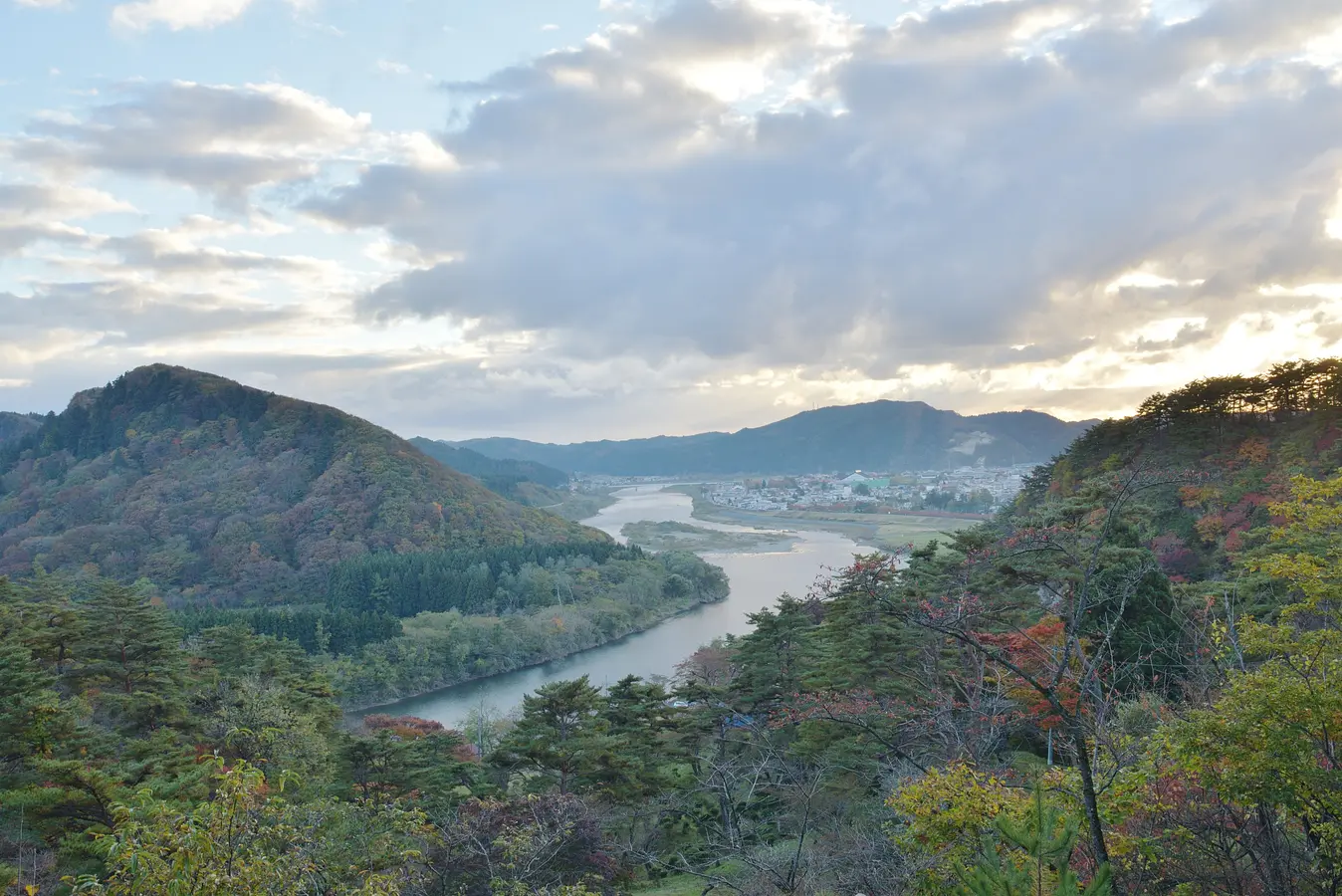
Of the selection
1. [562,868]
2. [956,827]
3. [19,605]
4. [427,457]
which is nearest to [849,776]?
[562,868]

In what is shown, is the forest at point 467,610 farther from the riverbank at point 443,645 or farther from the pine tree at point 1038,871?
the pine tree at point 1038,871

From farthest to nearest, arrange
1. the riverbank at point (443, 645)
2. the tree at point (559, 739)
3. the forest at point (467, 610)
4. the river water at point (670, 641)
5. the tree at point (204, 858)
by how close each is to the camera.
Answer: the forest at point (467, 610), the riverbank at point (443, 645), the river water at point (670, 641), the tree at point (559, 739), the tree at point (204, 858)

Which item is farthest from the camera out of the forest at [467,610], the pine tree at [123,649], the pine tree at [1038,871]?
the forest at [467,610]

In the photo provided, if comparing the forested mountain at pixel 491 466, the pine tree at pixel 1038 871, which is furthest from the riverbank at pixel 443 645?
the forested mountain at pixel 491 466

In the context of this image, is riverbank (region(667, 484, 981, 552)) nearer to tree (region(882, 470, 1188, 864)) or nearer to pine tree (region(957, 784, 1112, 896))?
tree (region(882, 470, 1188, 864))

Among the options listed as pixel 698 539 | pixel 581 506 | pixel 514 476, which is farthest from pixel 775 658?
pixel 514 476

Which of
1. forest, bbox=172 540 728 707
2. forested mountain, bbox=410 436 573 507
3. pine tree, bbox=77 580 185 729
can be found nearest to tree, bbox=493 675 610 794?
pine tree, bbox=77 580 185 729

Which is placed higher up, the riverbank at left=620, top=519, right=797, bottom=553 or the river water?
the riverbank at left=620, top=519, right=797, bottom=553
